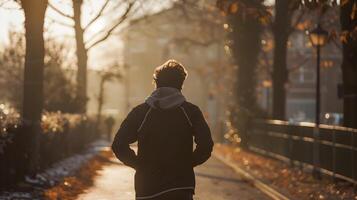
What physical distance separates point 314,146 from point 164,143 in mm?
12485

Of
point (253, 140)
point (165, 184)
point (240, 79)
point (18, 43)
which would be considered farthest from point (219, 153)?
point (165, 184)

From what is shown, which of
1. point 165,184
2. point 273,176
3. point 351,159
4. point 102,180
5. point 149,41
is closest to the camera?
point 165,184

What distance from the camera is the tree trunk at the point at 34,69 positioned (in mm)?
16031

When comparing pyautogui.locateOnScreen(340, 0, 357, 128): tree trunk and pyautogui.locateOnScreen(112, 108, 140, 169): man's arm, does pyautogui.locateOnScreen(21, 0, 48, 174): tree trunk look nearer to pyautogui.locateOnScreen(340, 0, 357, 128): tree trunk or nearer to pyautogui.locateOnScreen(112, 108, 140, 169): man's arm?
pyautogui.locateOnScreen(340, 0, 357, 128): tree trunk

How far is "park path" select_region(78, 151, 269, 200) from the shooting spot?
14.2 meters

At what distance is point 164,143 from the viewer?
6.32 meters

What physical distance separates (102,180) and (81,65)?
16.1 meters

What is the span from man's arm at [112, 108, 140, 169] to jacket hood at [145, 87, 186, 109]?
0.50 feet

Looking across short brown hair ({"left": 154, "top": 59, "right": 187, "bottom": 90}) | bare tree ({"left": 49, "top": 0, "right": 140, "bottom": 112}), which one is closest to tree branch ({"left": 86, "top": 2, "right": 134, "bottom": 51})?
bare tree ({"left": 49, "top": 0, "right": 140, "bottom": 112})

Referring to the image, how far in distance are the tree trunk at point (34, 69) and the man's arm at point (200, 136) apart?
976 centimetres

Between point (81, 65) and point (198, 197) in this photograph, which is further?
point (81, 65)

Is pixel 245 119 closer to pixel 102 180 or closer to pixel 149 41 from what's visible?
pixel 102 180

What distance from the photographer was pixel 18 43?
117 ft

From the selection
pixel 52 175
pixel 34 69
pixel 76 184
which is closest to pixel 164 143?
pixel 76 184
